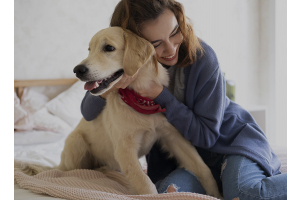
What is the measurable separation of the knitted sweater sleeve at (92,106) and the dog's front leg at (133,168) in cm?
29

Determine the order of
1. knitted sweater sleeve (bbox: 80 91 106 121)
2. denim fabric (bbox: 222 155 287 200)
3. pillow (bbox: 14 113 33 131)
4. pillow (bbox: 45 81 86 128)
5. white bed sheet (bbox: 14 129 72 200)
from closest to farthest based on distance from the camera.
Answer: denim fabric (bbox: 222 155 287 200), knitted sweater sleeve (bbox: 80 91 106 121), white bed sheet (bbox: 14 129 72 200), pillow (bbox: 14 113 33 131), pillow (bbox: 45 81 86 128)

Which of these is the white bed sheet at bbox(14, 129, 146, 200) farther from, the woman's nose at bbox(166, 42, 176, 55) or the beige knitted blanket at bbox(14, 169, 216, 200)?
the woman's nose at bbox(166, 42, 176, 55)

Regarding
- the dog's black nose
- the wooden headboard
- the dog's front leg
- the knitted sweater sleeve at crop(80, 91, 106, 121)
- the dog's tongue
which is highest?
the dog's black nose

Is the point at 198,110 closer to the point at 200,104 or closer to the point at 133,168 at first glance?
the point at 200,104

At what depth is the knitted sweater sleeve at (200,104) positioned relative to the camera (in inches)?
46.4

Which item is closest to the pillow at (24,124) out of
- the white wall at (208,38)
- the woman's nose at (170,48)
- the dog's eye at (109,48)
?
the white wall at (208,38)

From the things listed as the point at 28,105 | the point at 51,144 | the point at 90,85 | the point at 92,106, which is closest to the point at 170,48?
the point at 90,85

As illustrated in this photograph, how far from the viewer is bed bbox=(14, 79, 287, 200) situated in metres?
0.89

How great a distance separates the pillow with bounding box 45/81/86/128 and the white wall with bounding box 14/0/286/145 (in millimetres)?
325

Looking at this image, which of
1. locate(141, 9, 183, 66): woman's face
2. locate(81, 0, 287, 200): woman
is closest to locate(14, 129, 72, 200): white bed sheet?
locate(81, 0, 287, 200): woman

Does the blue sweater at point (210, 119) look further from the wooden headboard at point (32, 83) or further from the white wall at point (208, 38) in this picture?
the white wall at point (208, 38)

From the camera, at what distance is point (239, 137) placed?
1.23 m

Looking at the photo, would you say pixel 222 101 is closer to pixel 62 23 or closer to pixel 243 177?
pixel 243 177

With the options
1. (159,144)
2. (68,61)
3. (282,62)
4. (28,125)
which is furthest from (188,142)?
(282,62)
